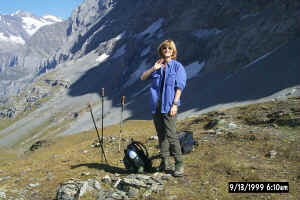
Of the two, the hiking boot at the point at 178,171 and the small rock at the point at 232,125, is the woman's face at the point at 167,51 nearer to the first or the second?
the hiking boot at the point at 178,171

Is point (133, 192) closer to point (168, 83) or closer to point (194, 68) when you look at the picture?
point (168, 83)

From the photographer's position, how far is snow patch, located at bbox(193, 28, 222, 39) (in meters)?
131

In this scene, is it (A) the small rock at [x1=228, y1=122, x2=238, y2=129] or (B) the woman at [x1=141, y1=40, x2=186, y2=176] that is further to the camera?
(A) the small rock at [x1=228, y1=122, x2=238, y2=129]

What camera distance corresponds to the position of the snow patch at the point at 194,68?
385 feet

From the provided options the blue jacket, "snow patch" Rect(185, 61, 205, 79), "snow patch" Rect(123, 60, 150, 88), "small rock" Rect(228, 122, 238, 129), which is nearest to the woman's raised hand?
the blue jacket

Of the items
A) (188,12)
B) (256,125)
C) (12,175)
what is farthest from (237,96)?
(188,12)

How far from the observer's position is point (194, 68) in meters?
122

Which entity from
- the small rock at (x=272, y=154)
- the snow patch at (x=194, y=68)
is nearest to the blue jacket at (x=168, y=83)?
the small rock at (x=272, y=154)

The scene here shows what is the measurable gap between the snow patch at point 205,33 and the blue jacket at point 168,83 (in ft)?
419

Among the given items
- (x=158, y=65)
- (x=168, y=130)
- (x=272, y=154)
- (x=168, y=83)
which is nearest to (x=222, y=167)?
(x=272, y=154)

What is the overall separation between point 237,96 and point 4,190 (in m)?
64.9

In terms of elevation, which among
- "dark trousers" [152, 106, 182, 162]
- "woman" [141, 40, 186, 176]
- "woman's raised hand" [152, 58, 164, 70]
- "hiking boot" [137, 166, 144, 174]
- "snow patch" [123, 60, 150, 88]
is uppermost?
"snow patch" [123, 60, 150, 88]

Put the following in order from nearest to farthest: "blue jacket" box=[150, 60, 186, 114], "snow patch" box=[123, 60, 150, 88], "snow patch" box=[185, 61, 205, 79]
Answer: "blue jacket" box=[150, 60, 186, 114] < "snow patch" box=[185, 61, 205, 79] < "snow patch" box=[123, 60, 150, 88]

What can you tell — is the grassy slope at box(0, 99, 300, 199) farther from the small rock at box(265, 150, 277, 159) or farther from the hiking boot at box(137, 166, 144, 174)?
the hiking boot at box(137, 166, 144, 174)
